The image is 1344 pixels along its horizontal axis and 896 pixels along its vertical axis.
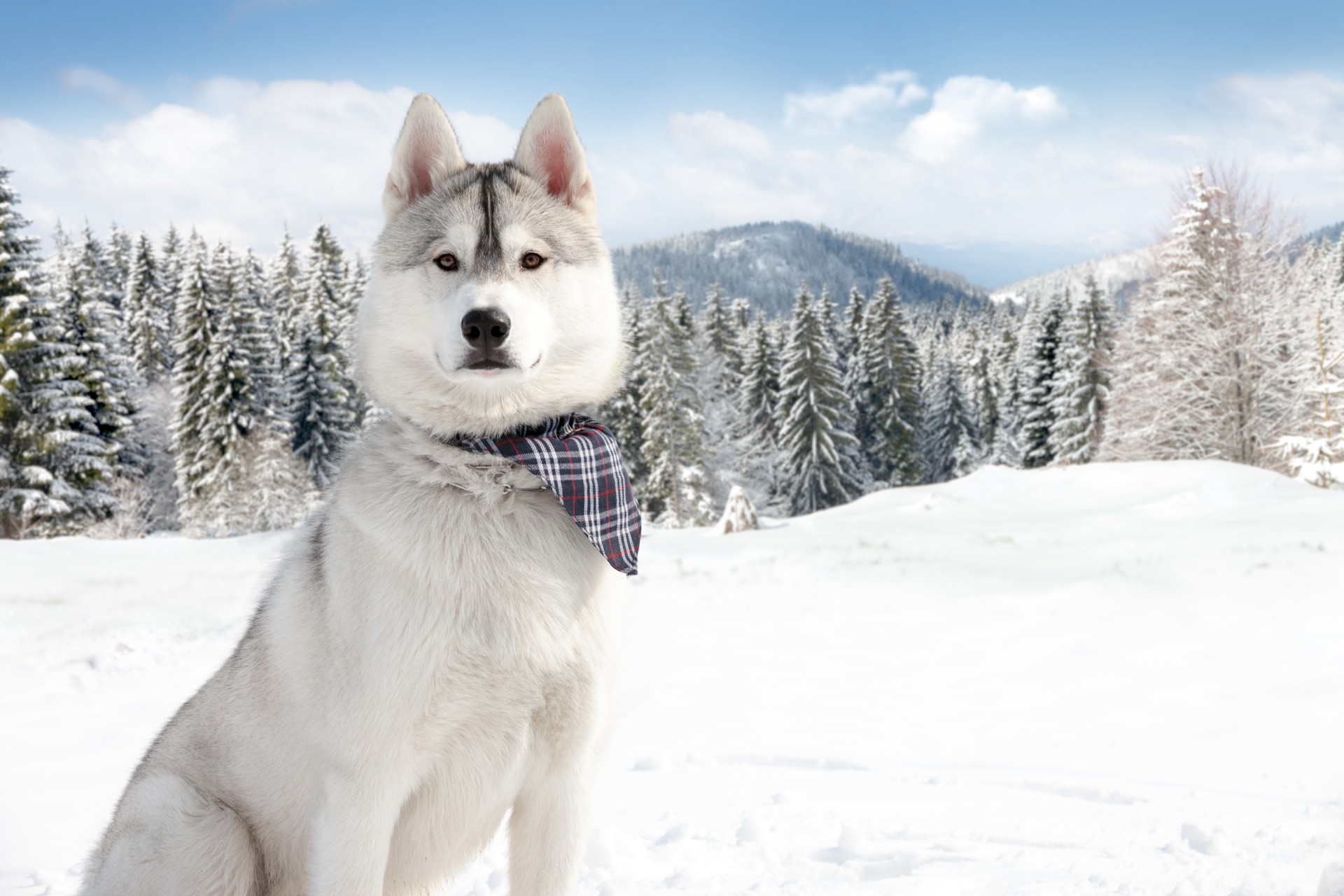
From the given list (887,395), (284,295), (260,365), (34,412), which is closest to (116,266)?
(284,295)

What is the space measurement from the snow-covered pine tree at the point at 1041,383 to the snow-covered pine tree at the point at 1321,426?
17.4 m

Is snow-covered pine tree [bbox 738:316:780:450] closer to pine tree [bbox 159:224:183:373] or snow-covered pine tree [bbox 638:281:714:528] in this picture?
snow-covered pine tree [bbox 638:281:714:528]

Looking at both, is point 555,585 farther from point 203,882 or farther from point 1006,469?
point 1006,469

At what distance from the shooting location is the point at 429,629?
239cm

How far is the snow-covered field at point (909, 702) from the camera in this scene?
390 centimetres

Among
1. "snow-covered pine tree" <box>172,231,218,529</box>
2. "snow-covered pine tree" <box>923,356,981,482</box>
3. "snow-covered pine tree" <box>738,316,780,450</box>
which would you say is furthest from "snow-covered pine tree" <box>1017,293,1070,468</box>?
"snow-covered pine tree" <box>172,231,218,529</box>

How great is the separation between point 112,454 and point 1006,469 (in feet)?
90.2

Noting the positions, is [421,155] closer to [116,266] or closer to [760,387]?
[760,387]

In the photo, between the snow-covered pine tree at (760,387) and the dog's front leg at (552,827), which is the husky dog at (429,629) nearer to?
the dog's front leg at (552,827)

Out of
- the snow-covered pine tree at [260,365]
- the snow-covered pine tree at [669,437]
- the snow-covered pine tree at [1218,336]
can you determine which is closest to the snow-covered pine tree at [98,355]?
the snow-covered pine tree at [260,365]

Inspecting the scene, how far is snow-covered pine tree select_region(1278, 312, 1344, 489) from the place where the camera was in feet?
56.3

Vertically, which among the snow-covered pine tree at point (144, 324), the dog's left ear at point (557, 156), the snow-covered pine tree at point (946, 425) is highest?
the snow-covered pine tree at point (144, 324)

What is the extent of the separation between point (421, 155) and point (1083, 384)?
4031 centimetres

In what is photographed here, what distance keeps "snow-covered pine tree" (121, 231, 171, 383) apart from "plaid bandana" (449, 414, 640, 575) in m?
50.1
